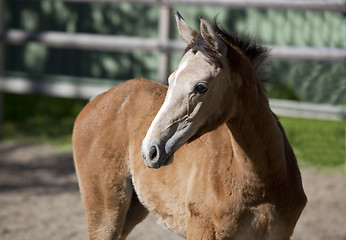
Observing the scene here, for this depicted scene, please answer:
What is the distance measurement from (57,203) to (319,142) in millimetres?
3310

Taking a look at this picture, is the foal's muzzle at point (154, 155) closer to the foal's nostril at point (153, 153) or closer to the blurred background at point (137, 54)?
the foal's nostril at point (153, 153)

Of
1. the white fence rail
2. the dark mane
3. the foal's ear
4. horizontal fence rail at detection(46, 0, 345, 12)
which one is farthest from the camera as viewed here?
the white fence rail

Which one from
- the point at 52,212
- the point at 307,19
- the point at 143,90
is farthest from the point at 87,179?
the point at 307,19

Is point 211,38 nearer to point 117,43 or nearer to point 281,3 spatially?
point 281,3

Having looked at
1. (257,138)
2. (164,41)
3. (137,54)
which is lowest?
(137,54)

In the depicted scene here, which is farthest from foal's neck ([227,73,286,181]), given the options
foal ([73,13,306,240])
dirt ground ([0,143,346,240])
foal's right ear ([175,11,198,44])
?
dirt ground ([0,143,346,240])

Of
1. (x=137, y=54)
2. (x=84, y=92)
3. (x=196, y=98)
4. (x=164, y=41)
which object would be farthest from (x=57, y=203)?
(x=196, y=98)

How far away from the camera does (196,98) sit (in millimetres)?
2242

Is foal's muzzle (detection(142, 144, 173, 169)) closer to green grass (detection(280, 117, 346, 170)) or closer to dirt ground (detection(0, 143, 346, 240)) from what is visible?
dirt ground (detection(0, 143, 346, 240))

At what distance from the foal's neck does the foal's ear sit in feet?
0.82

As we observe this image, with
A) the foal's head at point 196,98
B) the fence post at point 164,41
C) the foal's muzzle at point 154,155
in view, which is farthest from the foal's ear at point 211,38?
the fence post at point 164,41

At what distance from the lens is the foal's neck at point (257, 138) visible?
2.39 meters

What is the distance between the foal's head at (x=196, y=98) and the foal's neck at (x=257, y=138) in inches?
Result: 3.0

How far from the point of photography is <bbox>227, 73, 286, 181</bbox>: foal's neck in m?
2.39
